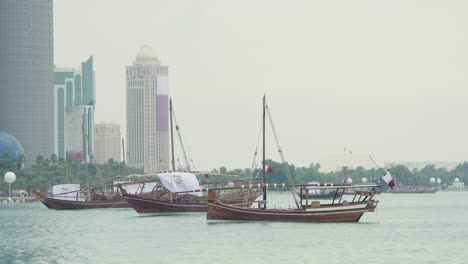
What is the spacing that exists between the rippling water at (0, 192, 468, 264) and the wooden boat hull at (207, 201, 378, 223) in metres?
0.97

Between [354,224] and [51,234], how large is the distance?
3380 centimetres

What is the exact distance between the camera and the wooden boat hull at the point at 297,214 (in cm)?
12331

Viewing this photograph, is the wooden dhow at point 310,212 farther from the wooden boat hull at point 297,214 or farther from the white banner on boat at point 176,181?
the white banner on boat at point 176,181

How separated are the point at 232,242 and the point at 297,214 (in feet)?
68.2

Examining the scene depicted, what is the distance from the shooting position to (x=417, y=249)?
96312 mm

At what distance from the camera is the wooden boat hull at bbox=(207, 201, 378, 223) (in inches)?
4855

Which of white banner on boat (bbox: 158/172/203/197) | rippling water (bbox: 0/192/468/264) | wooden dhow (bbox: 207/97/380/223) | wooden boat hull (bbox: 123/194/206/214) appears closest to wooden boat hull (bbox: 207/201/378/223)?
wooden dhow (bbox: 207/97/380/223)

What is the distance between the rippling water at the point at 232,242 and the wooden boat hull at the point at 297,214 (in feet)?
3.19

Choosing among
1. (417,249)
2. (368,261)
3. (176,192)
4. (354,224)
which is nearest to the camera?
(368,261)

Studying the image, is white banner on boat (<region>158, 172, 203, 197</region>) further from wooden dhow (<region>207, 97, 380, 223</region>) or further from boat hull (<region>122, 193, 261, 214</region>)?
wooden dhow (<region>207, 97, 380, 223</region>)

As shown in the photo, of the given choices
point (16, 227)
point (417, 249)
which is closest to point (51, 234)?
point (16, 227)

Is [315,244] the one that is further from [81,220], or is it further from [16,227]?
[81,220]

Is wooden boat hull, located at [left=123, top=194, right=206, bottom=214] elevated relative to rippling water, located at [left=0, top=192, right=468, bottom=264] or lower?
elevated

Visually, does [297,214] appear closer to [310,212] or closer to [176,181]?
[310,212]
